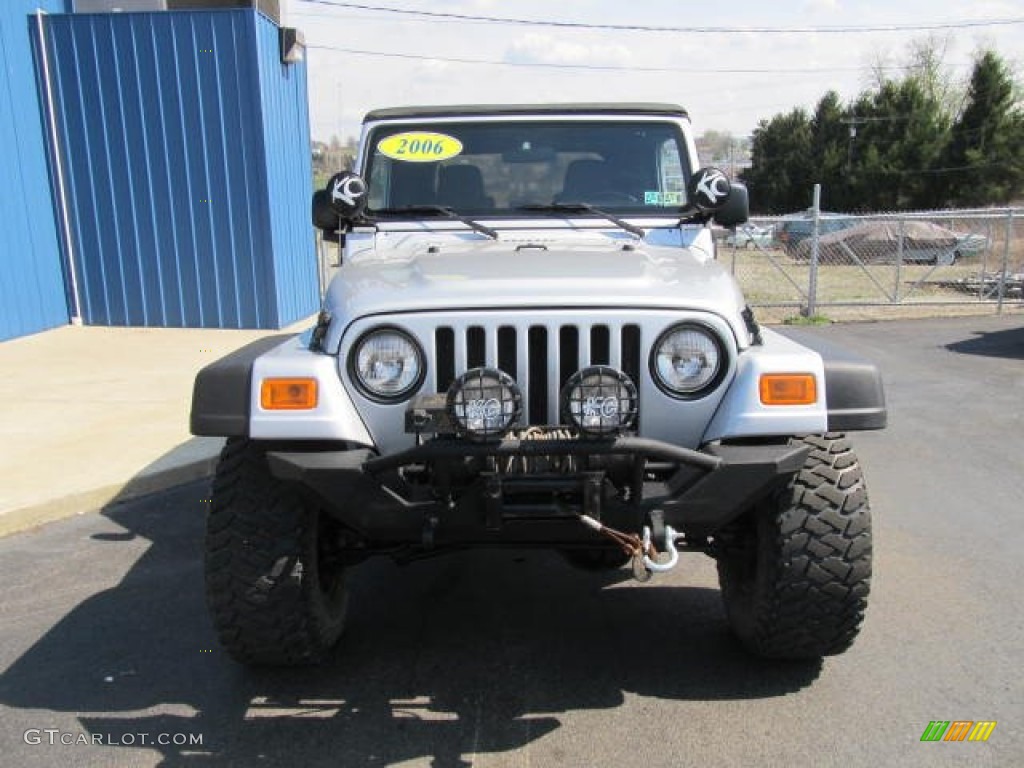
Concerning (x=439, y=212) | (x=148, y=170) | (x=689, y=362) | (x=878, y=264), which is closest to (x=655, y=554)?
(x=689, y=362)

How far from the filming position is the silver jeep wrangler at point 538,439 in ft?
8.46

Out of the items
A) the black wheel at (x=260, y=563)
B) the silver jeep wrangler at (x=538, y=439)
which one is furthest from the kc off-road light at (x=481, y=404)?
the black wheel at (x=260, y=563)

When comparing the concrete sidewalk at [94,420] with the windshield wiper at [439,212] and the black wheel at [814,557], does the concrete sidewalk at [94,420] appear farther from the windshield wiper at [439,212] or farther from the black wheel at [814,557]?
the black wheel at [814,557]

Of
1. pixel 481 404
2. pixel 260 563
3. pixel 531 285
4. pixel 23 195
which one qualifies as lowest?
pixel 260 563

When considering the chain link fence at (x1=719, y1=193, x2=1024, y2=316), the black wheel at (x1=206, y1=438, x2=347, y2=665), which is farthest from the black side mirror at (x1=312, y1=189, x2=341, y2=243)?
the chain link fence at (x1=719, y1=193, x2=1024, y2=316)

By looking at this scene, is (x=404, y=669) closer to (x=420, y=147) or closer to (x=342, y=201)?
(x=342, y=201)

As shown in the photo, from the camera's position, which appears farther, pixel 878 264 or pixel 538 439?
pixel 878 264

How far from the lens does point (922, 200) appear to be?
128 ft

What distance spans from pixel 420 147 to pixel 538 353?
5.74 feet

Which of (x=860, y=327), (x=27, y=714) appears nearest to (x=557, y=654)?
(x=27, y=714)

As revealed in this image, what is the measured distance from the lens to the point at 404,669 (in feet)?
10.7

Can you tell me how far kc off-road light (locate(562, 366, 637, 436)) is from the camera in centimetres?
251

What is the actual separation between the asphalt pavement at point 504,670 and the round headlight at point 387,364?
3.56 ft

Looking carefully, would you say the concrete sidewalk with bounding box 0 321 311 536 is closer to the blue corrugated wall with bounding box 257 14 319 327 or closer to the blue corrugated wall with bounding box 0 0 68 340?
the blue corrugated wall with bounding box 0 0 68 340
